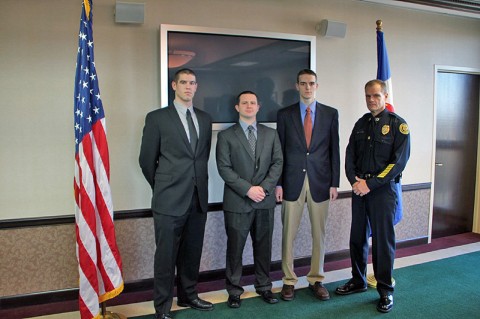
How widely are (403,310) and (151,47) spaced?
277 cm

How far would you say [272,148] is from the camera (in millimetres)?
2975

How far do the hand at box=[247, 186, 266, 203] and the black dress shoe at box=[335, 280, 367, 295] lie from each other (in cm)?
109

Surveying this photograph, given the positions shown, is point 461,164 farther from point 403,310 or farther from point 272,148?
point 272,148

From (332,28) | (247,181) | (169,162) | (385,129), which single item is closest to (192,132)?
(169,162)

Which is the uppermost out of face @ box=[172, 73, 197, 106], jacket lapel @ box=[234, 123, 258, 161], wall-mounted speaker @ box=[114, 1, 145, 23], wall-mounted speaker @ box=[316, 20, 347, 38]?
wall-mounted speaker @ box=[316, 20, 347, 38]

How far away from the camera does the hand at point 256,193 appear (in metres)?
2.81

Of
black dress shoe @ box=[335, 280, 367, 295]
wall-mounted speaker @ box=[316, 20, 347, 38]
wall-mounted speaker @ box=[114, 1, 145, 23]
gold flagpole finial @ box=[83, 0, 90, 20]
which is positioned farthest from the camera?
wall-mounted speaker @ box=[316, 20, 347, 38]

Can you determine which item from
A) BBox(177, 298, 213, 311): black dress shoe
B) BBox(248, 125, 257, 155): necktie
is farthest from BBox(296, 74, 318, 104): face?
BBox(177, 298, 213, 311): black dress shoe

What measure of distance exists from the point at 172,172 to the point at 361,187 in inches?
54.7

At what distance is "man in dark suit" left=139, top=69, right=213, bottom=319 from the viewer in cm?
271

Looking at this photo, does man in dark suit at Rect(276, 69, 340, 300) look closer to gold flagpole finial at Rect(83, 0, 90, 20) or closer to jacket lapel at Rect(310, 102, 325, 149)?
Answer: jacket lapel at Rect(310, 102, 325, 149)

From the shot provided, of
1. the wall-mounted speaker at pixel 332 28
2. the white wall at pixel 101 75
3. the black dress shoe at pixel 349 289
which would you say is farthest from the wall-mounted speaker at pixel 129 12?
the black dress shoe at pixel 349 289

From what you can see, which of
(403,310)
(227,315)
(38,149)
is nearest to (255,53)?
(38,149)

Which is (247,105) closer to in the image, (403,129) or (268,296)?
(403,129)
